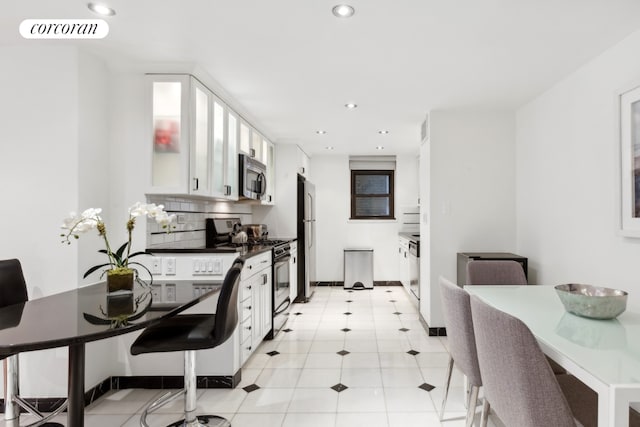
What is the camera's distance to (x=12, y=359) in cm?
187

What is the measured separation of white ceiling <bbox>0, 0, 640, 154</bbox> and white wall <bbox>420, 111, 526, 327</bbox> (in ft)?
1.08

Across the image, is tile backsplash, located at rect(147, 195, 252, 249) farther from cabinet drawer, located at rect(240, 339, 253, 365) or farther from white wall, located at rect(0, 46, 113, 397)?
cabinet drawer, located at rect(240, 339, 253, 365)

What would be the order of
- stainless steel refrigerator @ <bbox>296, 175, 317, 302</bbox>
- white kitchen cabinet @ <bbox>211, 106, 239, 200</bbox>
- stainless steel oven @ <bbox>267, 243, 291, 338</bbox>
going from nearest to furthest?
1. white kitchen cabinet @ <bbox>211, 106, 239, 200</bbox>
2. stainless steel oven @ <bbox>267, 243, 291, 338</bbox>
3. stainless steel refrigerator @ <bbox>296, 175, 317, 302</bbox>

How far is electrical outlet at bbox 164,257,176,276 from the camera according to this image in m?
2.76

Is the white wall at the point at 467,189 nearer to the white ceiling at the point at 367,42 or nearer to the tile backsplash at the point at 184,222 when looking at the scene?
the white ceiling at the point at 367,42

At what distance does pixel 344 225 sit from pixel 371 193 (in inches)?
32.1

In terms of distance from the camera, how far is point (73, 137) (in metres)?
2.40

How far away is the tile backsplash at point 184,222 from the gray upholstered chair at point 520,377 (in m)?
2.42

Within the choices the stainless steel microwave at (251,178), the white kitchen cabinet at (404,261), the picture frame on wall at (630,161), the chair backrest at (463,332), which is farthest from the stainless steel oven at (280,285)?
the picture frame on wall at (630,161)

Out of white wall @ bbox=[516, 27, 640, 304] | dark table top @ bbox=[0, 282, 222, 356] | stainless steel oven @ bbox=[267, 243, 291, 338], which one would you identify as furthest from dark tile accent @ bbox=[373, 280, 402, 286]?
dark table top @ bbox=[0, 282, 222, 356]

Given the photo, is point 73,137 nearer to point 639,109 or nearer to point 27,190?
point 27,190

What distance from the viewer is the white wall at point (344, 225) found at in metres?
6.64

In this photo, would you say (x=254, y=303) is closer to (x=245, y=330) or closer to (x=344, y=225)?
(x=245, y=330)

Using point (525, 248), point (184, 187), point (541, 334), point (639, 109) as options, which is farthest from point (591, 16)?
point (184, 187)
